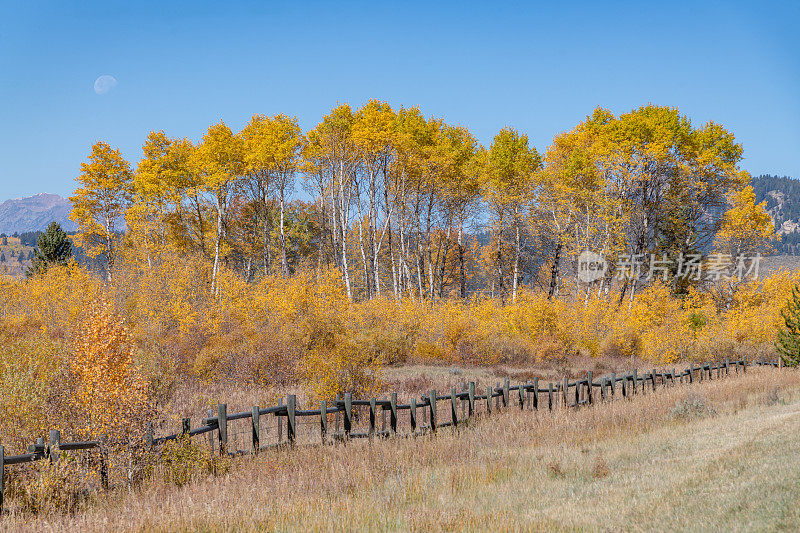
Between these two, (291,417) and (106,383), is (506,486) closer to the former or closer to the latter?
(291,417)

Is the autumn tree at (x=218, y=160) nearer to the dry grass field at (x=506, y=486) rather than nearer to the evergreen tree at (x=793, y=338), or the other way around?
the dry grass field at (x=506, y=486)

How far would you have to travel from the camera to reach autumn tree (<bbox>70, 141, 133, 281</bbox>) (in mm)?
33312

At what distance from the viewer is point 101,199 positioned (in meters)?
33.8

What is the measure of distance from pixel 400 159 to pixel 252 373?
60.3 ft

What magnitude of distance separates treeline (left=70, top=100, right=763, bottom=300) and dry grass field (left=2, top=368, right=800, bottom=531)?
2197 centimetres

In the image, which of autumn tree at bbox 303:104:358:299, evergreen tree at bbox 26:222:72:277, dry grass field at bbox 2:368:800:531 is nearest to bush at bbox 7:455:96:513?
dry grass field at bbox 2:368:800:531

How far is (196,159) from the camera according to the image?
→ 33531 millimetres

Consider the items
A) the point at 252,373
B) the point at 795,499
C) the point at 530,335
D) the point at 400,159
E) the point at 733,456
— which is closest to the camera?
the point at 795,499

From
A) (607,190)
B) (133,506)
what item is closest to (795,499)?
(133,506)

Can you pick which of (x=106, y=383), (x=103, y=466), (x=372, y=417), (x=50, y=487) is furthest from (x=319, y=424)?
(x=50, y=487)

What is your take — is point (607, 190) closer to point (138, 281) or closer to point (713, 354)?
point (713, 354)

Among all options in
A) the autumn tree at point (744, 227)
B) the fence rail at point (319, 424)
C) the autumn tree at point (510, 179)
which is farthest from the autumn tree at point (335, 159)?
the autumn tree at point (744, 227)

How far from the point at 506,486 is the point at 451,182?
2849cm

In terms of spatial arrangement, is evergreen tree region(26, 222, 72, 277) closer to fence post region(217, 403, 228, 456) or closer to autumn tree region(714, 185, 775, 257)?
fence post region(217, 403, 228, 456)
